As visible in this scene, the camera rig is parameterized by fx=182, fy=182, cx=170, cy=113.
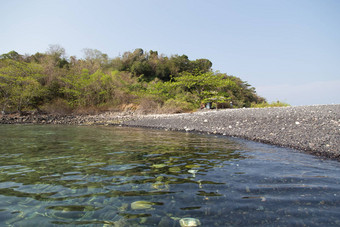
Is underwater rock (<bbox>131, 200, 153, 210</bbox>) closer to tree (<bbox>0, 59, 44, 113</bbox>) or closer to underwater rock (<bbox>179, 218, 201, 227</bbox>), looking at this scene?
underwater rock (<bbox>179, 218, 201, 227</bbox>)

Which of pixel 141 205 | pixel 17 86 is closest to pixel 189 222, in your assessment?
pixel 141 205

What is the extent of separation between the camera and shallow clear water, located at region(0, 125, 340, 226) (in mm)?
2006

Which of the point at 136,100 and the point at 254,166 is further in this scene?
the point at 136,100

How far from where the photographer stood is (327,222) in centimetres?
191

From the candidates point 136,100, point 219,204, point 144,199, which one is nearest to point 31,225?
point 144,199

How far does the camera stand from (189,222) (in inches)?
76.0

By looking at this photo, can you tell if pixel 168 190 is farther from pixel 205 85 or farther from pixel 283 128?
pixel 205 85

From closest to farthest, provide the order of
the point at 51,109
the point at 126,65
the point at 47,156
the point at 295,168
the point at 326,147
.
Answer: the point at 295,168, the point at 47,156, the point at 326,147, the point at 51,109, the point at 126,65

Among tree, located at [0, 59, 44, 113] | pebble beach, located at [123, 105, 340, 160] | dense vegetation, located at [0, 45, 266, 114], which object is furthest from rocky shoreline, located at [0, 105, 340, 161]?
tree, located at [0, 59, 44, 113]

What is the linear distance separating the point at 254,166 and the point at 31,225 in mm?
3789

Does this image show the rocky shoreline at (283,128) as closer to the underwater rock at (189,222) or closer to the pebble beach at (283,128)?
the pebble beach at (283,128)

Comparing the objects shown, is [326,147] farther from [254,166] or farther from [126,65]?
[126,65]

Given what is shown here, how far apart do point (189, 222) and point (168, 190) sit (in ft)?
2.66

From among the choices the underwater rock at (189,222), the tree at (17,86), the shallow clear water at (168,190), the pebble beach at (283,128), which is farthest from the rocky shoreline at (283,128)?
the tree at (17,86)
